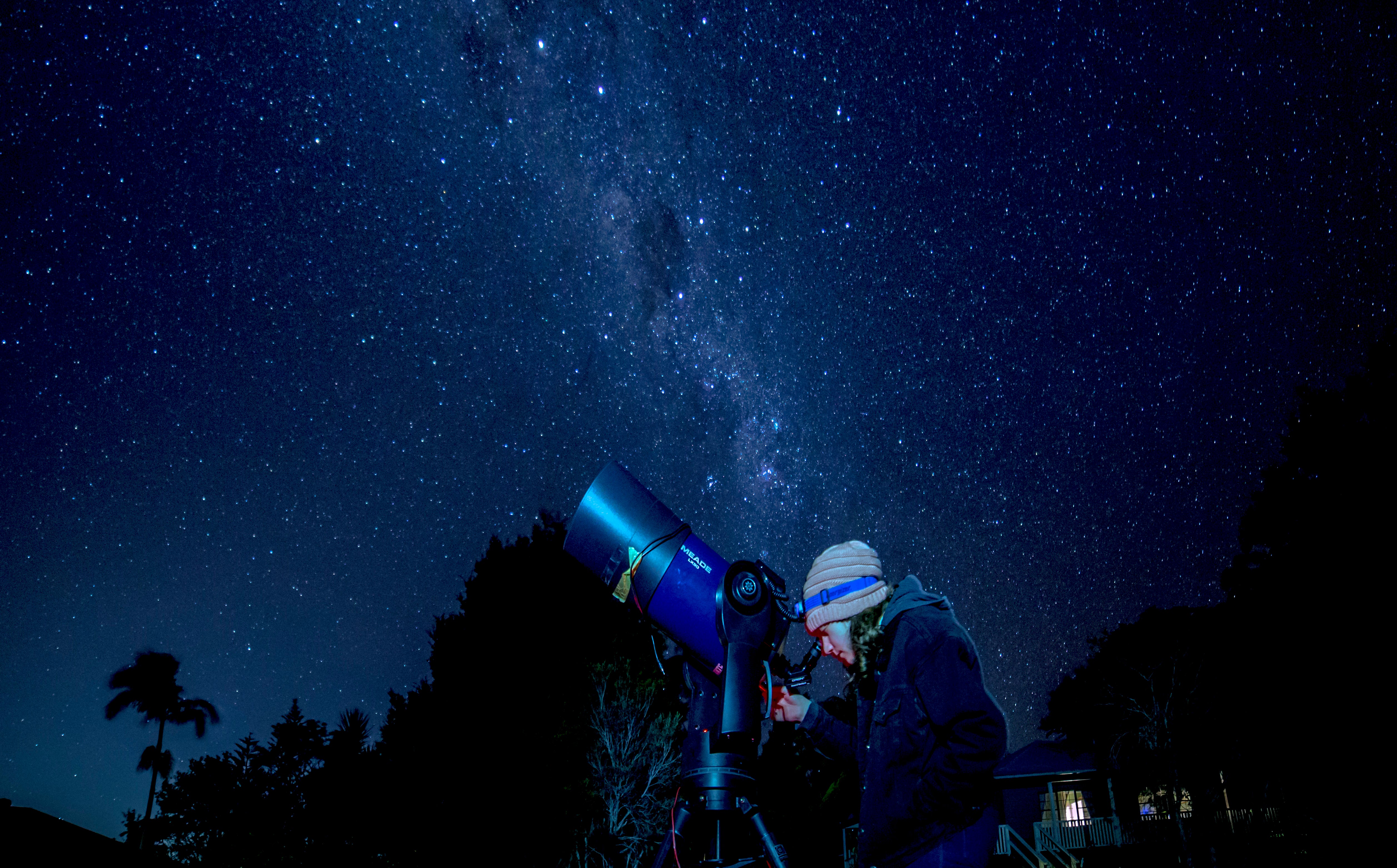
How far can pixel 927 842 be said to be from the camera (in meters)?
1.74

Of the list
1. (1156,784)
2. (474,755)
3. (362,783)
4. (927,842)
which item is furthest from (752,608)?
(1156,784)

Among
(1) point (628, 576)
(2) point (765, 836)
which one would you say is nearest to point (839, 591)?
(2) point (765, 836)

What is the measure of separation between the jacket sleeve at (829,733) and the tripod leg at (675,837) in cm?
64

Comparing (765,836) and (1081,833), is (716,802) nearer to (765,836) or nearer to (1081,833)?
(765,836)

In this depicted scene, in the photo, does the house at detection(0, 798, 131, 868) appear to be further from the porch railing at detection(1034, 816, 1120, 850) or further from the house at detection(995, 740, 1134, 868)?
the house at detection(995, 740, 1134, 868)

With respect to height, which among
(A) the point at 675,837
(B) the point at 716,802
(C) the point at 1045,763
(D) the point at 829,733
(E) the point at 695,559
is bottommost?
(A) the point at 675,837

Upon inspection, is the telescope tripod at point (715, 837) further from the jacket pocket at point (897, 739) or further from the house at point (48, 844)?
the house at point (48, 844)

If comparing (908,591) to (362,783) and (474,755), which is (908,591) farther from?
(474,755)

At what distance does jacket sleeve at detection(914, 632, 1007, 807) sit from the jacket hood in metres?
0.17

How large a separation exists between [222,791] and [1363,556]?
2505 centimetres

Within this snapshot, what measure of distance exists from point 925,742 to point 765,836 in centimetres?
69

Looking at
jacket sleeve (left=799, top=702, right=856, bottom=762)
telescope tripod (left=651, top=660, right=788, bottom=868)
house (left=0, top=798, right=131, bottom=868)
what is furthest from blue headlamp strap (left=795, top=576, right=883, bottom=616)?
house (left=0, top=798, right=131, bottom=868)

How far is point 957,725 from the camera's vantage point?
1.79 metres

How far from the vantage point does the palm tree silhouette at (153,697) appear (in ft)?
111
